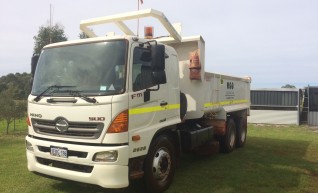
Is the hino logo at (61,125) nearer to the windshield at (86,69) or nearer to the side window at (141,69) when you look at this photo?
the windshield at (86,69)

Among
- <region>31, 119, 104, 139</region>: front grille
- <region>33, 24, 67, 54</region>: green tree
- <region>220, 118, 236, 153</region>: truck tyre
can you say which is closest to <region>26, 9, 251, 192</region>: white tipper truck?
<region>31, 119, 104, 139</region>: front grille

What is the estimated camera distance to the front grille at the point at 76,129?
4766mm

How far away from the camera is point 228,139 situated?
376 inches

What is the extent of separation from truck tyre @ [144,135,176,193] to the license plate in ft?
4.23

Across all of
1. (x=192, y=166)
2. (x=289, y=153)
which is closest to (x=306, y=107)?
(x=289, y=153)

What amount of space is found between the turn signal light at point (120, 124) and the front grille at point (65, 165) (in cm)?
64

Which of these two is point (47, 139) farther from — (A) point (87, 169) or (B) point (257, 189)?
(B) point (257, 189)

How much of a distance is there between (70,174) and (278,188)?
3840 millimetres

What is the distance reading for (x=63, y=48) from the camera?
550cm

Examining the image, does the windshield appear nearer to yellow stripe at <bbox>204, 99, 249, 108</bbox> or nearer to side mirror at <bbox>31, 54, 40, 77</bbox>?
side mirror at <bbox>31, 54, 40, 77</bbox>

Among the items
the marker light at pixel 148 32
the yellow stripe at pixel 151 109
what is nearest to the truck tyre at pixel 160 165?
the yellow stripe at pixel 151 109

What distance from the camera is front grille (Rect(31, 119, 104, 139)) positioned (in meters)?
4.77

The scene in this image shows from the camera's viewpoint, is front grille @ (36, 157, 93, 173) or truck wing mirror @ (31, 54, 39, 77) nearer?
front grille @ (36, 157, 93, 173)

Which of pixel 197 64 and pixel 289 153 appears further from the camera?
pixel 289 153
